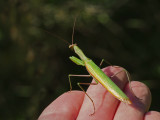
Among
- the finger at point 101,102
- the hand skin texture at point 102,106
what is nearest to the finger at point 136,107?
the hand skin texture at point 102,106

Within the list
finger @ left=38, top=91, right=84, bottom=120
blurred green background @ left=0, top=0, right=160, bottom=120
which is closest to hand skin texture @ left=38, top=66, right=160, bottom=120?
finger @ left=38, top=91, right=84, bottom=120

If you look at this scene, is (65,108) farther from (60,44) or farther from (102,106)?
(60,44)

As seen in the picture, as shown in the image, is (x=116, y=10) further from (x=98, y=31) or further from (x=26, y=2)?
(x=26, y=2)

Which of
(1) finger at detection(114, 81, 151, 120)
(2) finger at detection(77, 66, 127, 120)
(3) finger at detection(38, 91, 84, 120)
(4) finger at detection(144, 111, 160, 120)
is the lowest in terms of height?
(4) finger at detection(144, 111, 160, 120)

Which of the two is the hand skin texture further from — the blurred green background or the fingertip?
the blurred green background

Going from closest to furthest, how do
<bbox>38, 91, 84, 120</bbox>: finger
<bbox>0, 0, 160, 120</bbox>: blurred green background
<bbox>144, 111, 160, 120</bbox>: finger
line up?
1. <bbox>144, 111, 160, 120</bbox>: finger
2. <bbox>38, 91, 84, 120</bbox>: finger
3. <bbox>0, 0, 160, 120</bbox>: blurred green background

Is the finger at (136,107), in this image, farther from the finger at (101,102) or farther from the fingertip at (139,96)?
the finger at (101,102)

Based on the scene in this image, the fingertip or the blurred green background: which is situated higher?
the blurred green background
